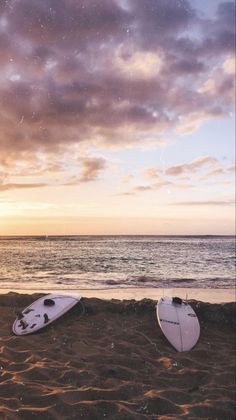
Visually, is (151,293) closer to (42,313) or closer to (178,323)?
(178,323)

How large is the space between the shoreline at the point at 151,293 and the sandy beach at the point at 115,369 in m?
3.47

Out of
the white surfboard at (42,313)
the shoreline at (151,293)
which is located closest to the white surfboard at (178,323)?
the white surfboard at (42,313)

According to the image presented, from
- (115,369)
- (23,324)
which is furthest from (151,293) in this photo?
(115,369)

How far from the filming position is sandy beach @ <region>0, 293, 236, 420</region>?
481cm

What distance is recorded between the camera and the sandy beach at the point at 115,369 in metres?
4.81

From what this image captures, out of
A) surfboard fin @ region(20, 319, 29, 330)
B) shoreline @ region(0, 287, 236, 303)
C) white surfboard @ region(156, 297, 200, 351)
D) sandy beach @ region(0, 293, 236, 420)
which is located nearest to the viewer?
sandy beach @ region(0, 293, 236, 420)

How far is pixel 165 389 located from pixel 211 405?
71 centimetres

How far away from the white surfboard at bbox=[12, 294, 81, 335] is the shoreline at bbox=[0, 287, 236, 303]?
2.98 m

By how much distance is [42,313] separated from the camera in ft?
29.1

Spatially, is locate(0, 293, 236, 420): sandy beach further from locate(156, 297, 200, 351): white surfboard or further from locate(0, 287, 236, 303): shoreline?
locate(0, 287, 236, 303): shoreline

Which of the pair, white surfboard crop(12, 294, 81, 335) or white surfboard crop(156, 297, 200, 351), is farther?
white surfboard crop(12, 294, 81, 335)

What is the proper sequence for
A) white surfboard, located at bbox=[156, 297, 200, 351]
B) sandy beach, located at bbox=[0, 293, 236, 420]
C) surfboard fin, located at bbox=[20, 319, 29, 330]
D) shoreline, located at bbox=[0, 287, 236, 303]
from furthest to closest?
shoreline, located at bbox=[0, 287, 236, 303], surfboard fin, located at bbox=[20, 319, 29, 330], white surfboard, located at bbox=[156, 297, 200, 351], sandy beach, located at bbox=[0, 293, 236, 420]

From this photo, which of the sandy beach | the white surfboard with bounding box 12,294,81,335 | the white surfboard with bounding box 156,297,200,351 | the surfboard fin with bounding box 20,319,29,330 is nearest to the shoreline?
the white surfboard with bounding box 12,294,81,335

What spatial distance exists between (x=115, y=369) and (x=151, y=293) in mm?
8095
